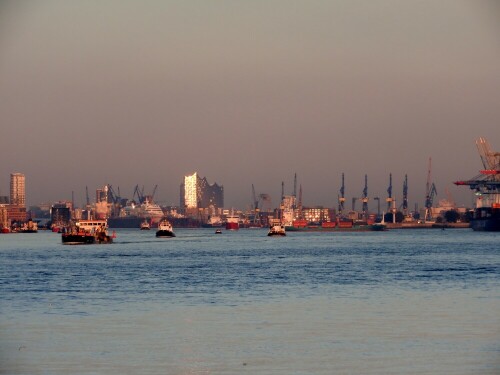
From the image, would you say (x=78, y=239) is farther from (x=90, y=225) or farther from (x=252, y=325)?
(x=252, y=325)

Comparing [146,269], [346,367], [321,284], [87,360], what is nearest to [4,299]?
[321,284]

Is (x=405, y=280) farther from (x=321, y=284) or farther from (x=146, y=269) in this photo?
(x=146, y=269)

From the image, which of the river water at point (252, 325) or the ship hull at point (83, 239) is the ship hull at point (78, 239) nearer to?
the ship hull at point (83, 239)

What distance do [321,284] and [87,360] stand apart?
2858 cm

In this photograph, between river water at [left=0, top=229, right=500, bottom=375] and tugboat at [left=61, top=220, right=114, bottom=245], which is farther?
tugboat at [left=61, top=220, right=114, bottom=245]

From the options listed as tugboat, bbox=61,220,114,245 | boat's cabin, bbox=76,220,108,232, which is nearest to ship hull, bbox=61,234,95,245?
tugboat, bbox=61,220,114,245

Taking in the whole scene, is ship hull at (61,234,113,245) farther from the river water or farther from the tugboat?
the river water

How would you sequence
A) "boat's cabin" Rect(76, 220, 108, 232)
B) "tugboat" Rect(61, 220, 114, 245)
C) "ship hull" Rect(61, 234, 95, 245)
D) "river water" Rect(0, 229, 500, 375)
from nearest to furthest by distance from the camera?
"river water" Rect(0, 229, 500, 375) → "ship hull" Rect(61, 234, 95, 245) → "tugboat" Rect(61, 220, 114, 245) → "boat's cabin" Rect(76, 220, 108, 232)

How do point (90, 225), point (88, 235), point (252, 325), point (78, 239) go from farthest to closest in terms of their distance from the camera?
point (90, 225) → point (78, 239) → point (88, 235) → point (252, 325)

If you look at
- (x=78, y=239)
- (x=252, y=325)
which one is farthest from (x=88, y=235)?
(x=252, y=325)

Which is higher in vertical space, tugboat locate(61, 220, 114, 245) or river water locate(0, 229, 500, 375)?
tugboat locate(61, 220, 114, 245)

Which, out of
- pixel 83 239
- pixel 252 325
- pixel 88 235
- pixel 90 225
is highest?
pixel 90 225

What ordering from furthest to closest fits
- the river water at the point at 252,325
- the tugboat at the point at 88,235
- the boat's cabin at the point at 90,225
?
the boat's cabin at the point at 90,225
the tugboat at the point at 88,235
the river water at the point at 252,325

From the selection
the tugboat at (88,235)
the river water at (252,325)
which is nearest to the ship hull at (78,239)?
the tugboat at (88,235)
